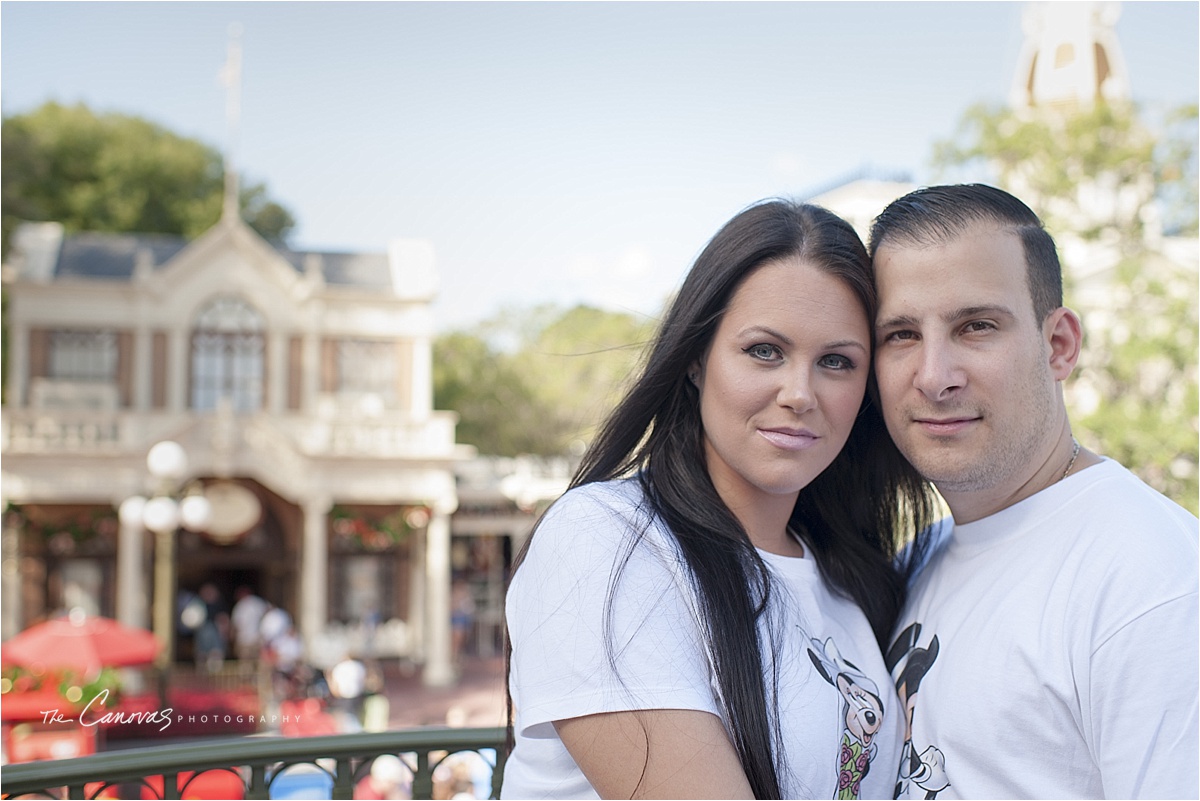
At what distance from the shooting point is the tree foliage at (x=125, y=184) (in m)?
32.9

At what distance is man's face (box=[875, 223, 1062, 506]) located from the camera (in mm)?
1993

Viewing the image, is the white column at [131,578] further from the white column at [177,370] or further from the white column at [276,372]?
the white column at [276,372]

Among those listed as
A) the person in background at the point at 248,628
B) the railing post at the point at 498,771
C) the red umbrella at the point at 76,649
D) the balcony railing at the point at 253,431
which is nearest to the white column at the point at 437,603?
the balcony railing at the point at 253,431

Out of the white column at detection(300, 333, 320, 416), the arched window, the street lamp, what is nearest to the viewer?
the street lamp

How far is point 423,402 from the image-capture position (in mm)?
19969

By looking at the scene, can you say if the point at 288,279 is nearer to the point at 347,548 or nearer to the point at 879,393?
the point at 347,548

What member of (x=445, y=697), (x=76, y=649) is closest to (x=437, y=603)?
(x=445, y=697)

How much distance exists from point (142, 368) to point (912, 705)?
19.2m

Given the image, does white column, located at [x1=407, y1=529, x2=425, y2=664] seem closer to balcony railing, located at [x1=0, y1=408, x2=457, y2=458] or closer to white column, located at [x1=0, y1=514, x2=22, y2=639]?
balcony railing, located at [x1=0, y1=408, x2=457, y2=458]

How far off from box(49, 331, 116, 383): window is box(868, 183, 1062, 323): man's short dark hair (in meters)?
19.3

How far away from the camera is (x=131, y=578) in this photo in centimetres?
1781

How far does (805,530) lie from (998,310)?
668mm

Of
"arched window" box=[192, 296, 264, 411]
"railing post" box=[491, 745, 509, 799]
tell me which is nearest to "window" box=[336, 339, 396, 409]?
"arched window" box=[192, 296, 264, 411]

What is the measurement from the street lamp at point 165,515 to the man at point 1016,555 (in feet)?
36.4
